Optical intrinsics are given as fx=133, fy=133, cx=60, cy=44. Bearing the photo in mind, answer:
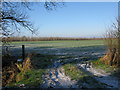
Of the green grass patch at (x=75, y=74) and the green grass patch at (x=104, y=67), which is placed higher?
the green grass patch at (x=104, y=67)

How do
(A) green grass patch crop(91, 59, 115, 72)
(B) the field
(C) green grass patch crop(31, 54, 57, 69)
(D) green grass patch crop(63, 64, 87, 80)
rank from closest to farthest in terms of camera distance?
(D) green grass patch crop(63, 64, 87, 80), (A) green grass patch crop(91, 59, 115, 72), (C) green grass patch crop(31, 54, 57, 69), (B) the field

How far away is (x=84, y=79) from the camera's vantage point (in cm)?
476

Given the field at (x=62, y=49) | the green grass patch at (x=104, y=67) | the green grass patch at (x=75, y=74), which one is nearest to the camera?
the green grass patch at (x=75, y=74)

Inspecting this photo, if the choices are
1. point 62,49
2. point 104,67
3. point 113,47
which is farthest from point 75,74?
point 62,49

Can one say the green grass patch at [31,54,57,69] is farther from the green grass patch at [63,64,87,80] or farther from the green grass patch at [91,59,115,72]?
the green grass patch at [91,59,115,72]

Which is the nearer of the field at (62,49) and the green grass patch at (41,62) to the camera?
the green grass patch at (41,62)

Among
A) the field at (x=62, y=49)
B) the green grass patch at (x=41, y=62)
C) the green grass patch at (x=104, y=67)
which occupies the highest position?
the field at (x=62, y=49)

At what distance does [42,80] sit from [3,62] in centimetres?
434

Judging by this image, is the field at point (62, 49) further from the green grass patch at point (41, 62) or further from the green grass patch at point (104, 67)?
the green grass patch at point (41, 62)

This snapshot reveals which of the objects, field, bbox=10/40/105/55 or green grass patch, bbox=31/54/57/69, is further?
field, bbox=10/40/105/55

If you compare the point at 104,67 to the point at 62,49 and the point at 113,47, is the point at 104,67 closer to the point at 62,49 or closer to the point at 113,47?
the point at 113,47

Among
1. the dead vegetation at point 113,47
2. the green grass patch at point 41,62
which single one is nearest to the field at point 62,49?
the dead vegetation at point 113,47

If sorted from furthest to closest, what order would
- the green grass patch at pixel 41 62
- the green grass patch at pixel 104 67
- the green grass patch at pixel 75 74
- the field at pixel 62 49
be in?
the field at pixel 62 49, the green grass patch at pixel 41 62, the green grass patch at pixel 104 67, the green grass patch at pixel 75 74

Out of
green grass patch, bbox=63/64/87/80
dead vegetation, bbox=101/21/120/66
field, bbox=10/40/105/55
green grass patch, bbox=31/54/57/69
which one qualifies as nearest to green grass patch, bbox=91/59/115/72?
dead vegetation, bbox=101/21/120/66
